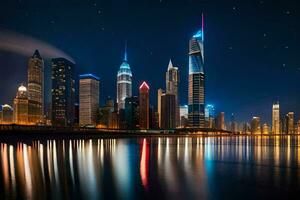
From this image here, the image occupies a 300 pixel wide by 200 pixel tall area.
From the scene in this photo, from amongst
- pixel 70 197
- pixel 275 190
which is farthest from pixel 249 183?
pixel 70 197

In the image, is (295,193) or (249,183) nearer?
(295,193)

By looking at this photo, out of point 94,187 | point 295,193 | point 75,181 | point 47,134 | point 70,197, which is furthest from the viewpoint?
point 47,134

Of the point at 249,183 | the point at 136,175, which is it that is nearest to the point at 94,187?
the point at 136,175

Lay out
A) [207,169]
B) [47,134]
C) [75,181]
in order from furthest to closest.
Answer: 1. [47,134]
2. [207,169]
3. [75,181]

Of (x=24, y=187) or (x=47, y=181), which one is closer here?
(x=24, y=187)

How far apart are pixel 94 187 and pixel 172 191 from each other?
4.87 meters

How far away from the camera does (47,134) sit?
4754 inches

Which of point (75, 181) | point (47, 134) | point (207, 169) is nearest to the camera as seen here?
point (75, 181)

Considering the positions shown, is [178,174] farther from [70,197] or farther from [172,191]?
[70,197]

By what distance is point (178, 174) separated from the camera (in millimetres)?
28016

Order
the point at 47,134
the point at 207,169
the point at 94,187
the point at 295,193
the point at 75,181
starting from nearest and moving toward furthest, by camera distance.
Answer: the point at 295,193
the point at 94,187
the point at 75,181
the point at 207,169
the point at 47,134

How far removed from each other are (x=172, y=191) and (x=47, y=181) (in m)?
8.42

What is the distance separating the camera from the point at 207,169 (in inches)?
1262

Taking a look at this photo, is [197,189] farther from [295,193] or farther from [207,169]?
[207,169]
